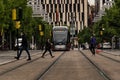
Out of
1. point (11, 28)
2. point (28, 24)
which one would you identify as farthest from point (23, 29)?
point (11, 28)

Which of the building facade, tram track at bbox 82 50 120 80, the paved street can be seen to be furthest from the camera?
the building facade

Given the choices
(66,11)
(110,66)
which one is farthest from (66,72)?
(66,11)

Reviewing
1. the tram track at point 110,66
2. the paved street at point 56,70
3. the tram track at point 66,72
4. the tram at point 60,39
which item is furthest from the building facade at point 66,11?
the tram track at point 66,72

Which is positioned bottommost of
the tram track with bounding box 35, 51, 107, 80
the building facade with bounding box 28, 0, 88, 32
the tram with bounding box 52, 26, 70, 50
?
the tram track with bounding box 35, 51, 107, 80

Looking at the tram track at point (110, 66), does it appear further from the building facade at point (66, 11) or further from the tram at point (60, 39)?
the building facade at point (66, 11)

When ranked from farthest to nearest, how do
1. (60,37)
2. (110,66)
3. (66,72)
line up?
(60,37)
(110,66)
(66,72)

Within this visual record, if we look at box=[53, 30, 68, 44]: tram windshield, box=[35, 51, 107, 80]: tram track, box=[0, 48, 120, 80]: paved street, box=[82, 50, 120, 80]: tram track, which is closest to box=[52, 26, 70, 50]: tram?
box=[53, 30, 68, 44]: tram windshield

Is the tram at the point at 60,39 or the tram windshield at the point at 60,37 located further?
the tram windshield at the point at 60,37

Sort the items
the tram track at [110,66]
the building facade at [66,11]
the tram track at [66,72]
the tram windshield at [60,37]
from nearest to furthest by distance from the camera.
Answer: the tram track at [66,72]
the tram track at [110,66]
the tram windshield at [60,37]
the building facade at [66,11]

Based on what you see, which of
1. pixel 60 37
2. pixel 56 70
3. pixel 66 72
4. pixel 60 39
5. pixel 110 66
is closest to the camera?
pixel 66 72

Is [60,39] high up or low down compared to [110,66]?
up

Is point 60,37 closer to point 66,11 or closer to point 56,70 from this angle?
point 56,70

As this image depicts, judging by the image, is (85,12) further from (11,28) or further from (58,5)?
(11,28)

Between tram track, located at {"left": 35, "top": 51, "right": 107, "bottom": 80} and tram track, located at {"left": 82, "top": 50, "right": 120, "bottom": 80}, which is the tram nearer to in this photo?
tram track, located at {"left": 82, "top": 50, "right": 120, "bottom": 80}
